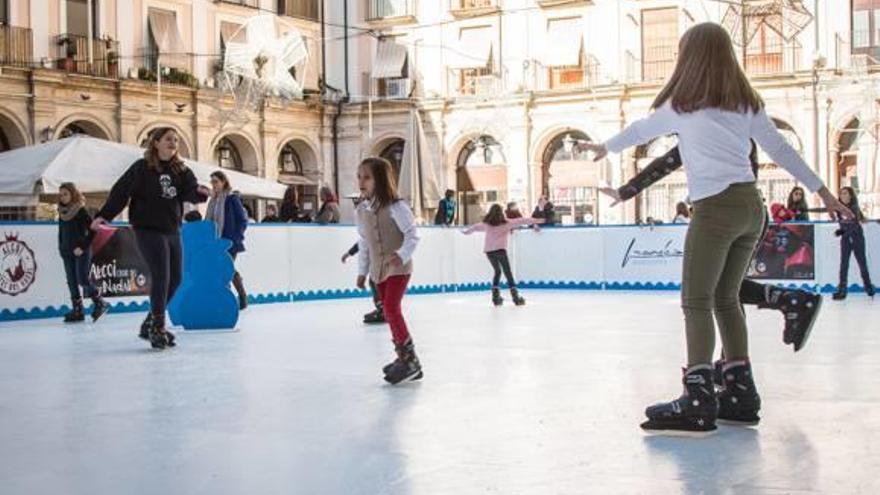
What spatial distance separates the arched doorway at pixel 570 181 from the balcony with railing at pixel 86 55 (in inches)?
538

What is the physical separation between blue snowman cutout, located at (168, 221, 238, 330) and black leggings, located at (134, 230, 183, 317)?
220cm

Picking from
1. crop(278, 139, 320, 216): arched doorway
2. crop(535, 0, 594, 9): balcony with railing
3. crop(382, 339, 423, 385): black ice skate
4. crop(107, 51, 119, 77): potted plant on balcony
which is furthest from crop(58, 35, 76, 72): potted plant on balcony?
crop(382, 339, 423, 385): black ice skate

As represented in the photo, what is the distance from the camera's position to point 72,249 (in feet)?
43.5

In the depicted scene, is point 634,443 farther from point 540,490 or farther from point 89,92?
point 89,92

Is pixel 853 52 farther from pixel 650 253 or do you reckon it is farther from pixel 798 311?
pixel 798 311

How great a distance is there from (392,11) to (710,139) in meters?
36.1

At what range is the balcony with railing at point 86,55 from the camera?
30.7m

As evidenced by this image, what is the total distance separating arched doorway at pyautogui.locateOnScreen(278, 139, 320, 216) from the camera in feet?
128

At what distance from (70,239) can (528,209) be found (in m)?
25.1

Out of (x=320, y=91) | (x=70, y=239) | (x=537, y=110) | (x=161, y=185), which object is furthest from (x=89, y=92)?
(x=161, y=185)

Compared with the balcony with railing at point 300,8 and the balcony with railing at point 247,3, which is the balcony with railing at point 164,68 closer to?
the balcony with railing at point 247,3

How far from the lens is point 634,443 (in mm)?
4695

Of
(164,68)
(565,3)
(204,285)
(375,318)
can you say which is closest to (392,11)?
(565,3)

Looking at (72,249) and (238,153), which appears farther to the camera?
(238,153)
